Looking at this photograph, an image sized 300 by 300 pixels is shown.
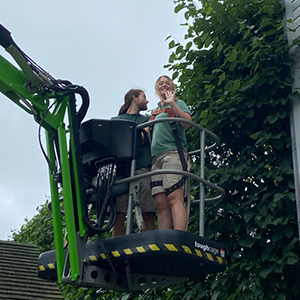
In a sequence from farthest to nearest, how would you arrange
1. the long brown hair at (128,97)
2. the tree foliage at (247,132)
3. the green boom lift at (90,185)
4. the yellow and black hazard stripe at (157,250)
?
1. the tree foliage at (247,132)
2. the long brown hair at (128,97)
3. the green boom lift at (90,185)
4. the yellow and black hazard stripe at (157,250)

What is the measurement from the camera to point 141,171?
19.7 feet

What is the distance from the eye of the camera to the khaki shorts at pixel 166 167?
18.9 ft

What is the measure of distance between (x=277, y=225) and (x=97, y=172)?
2283mm

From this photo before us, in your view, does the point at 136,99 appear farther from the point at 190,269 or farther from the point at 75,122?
the point at 190,269

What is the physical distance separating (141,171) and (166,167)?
1.05 ft

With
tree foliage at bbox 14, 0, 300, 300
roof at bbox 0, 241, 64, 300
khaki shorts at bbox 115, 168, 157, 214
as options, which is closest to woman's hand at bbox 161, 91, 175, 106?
khaki shorts at bbox 115, 168, 157, 214

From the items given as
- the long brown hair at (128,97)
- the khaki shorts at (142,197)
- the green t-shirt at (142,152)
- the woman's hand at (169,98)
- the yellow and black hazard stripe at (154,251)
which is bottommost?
the yellow and black hazard stripe at (154,251)

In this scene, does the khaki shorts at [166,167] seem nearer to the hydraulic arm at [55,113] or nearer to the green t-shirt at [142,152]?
the green t-shirt at [142,152]

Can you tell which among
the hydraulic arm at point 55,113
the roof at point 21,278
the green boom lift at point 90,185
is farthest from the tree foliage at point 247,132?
the roof at point 21,278

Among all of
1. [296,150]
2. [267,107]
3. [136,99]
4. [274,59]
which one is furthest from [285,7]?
[136,99]

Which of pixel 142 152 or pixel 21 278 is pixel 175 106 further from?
pixel 21 278

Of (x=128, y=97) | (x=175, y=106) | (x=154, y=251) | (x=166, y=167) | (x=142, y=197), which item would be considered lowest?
(x=154, y=251)

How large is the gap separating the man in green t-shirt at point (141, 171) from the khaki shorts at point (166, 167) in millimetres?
139

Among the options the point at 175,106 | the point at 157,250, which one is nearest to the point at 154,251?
the point at 157,250
